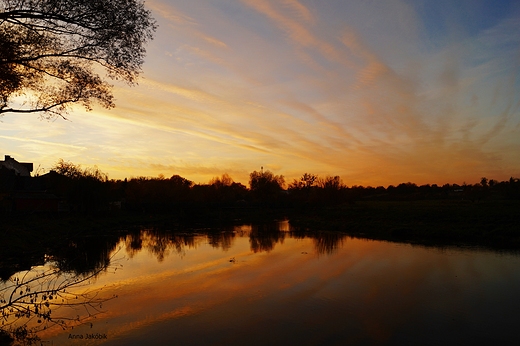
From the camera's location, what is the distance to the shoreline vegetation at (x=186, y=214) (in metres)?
26.1

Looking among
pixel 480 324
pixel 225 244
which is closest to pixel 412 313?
pixel 480 324

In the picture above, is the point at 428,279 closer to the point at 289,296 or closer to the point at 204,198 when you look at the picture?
the point at 289,296

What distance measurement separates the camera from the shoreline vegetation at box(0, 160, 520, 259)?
26078 mm

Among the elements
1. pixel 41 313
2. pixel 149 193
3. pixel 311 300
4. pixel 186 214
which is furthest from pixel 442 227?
pixel 149 193

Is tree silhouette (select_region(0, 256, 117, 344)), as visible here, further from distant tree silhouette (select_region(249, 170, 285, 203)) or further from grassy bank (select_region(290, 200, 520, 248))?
distant tree silhouette (select_region(249, 170, 285, 203))

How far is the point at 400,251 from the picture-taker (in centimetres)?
2442

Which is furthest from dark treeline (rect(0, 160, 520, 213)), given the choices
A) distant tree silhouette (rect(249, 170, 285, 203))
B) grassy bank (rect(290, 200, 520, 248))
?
grassy bank (rect(290, 200, 520, 248))

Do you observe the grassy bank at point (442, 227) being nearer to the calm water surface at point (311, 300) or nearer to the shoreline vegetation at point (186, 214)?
the shoreline vegetation at point (186, 214)

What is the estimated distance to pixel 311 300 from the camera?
13180 millimetres

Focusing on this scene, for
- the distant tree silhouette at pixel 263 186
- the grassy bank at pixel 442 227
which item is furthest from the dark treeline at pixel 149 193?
the grassy bank at pixel 442 227

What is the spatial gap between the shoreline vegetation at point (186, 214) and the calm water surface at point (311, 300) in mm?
3448

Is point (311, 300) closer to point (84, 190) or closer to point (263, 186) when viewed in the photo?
point (84, 190)

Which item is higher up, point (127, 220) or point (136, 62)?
point (136, 62)

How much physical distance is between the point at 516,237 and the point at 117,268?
1103 inches
